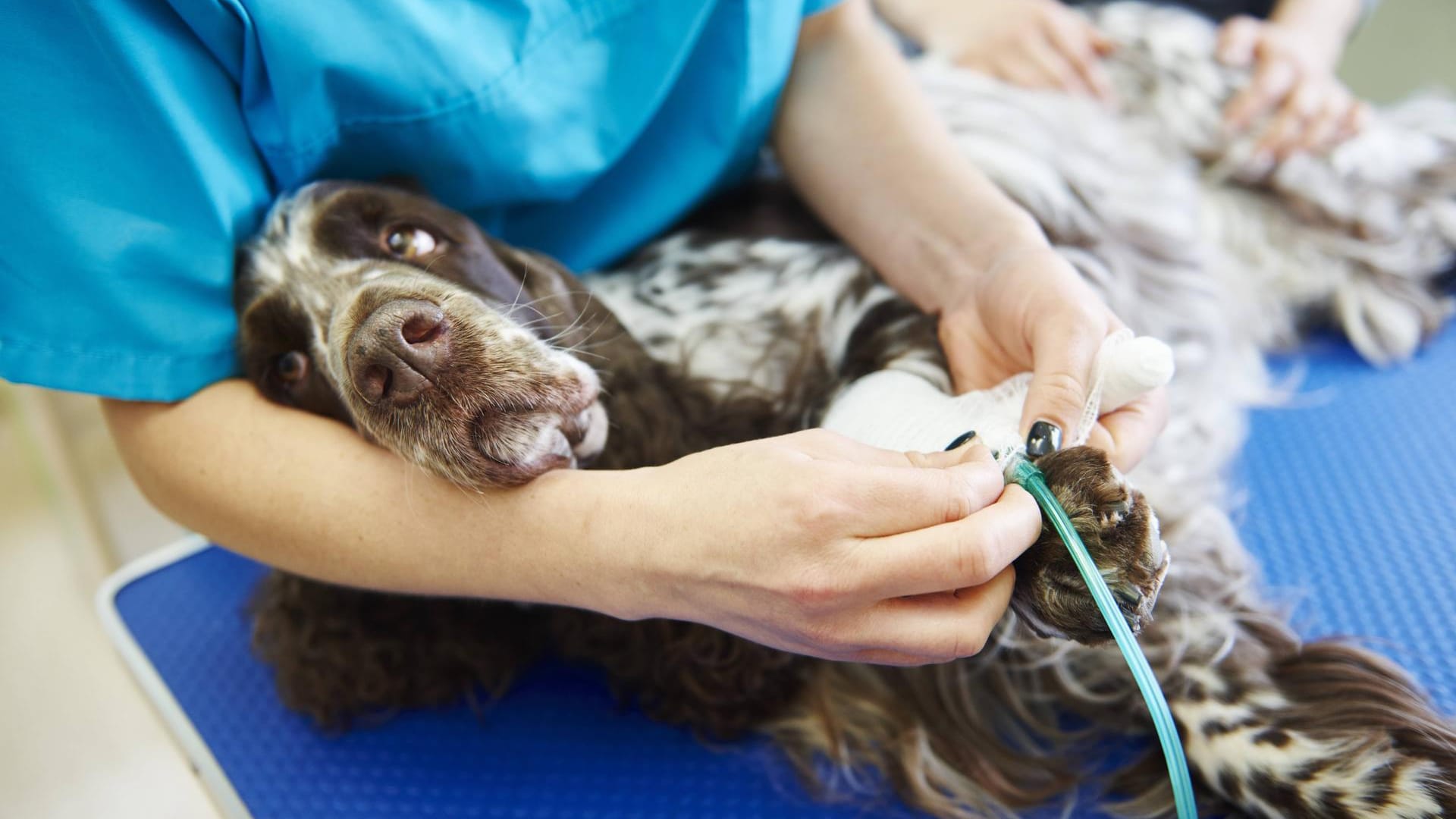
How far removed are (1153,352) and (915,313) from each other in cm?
45

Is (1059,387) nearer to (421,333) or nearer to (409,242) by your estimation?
(421,333)

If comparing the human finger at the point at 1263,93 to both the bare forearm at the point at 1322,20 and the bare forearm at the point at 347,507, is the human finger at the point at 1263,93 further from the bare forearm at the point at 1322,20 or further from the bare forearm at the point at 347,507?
the bare forearm at the point at 347,507

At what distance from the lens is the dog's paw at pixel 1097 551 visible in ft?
2.53

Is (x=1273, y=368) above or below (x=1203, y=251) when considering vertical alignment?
below

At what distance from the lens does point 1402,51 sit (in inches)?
115

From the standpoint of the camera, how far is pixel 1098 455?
2.62ft

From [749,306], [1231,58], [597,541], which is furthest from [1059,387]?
[1231,58]

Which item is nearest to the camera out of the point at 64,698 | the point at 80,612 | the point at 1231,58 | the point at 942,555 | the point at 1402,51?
the point at 942,555

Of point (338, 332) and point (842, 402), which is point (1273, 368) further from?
point (338, 332)

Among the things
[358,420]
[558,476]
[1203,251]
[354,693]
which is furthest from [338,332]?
[1203,251]

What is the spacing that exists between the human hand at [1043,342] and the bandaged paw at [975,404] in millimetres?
16

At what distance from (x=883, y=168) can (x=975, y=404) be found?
435 mm

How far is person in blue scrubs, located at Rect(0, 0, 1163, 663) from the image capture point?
75 centimetres

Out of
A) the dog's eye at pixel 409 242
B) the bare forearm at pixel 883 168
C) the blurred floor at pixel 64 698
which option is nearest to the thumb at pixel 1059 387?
the bare forearm at pixel 883 168
